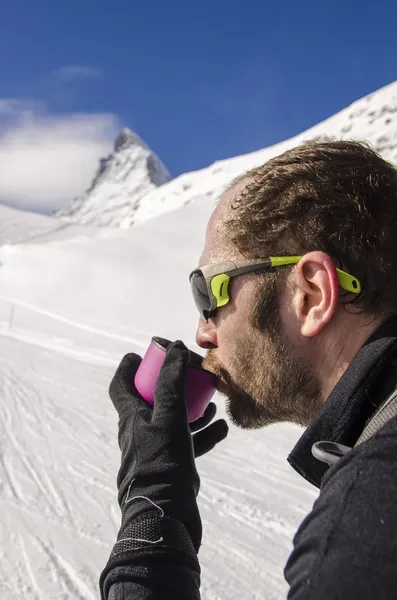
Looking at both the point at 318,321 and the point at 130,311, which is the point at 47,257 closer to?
the point at 130,311

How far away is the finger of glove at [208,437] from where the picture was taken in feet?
6.76

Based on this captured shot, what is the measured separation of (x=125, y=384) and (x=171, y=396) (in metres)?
0.47

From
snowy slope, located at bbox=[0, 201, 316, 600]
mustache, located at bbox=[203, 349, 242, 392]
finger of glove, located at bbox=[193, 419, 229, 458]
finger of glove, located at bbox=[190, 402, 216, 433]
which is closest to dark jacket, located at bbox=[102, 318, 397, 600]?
mustache, located at bbox=[203, 349, 242, 392]

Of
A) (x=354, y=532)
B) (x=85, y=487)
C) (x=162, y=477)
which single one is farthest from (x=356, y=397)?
(x=85, y=487)

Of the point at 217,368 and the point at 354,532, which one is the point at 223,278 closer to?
the point at 217,368

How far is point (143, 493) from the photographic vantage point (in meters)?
1.63

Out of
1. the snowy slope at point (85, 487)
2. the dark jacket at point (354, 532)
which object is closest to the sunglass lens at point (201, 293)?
the dark jacket at point (354, 532)

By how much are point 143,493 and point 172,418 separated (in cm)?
22

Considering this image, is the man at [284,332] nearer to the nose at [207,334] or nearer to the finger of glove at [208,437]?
the nose at [207,334]

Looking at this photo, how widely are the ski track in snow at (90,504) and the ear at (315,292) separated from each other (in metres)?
2.54

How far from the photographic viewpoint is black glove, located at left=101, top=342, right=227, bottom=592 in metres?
1.54

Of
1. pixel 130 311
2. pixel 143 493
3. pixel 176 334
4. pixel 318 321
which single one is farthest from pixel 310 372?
pixel 130 311

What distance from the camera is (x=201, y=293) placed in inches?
69.8

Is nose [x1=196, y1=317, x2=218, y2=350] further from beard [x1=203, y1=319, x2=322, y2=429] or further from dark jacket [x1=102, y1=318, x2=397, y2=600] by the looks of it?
dark jacket [x1=102, y1=318, x2=397, y2=600]
